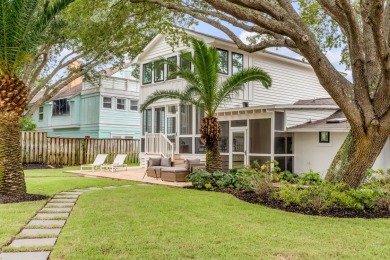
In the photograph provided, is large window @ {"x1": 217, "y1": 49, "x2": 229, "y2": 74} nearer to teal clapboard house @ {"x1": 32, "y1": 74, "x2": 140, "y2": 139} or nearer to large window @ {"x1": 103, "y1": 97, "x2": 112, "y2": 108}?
teal clapboard house @ {"x1": 32, "y1": 74, "x2": 140, "y2": 139}

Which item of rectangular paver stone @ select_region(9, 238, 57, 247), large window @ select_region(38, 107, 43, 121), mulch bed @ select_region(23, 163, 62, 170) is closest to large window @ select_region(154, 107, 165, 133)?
mulch bed @ select_region(23, 163, 62, 170)

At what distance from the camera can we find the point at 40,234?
547 cm

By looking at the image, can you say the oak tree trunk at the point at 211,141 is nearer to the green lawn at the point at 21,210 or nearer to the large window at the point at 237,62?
the green lawn at the point at 21,210

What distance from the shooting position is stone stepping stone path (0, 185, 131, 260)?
456cm

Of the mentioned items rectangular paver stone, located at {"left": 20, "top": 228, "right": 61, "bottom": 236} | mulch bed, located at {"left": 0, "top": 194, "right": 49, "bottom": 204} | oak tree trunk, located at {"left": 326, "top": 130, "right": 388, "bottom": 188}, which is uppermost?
oak tree trunk, located at {"left": 326, "top": 130, "right": 388, "bottom": 188}

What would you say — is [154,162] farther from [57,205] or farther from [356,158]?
[356,158]

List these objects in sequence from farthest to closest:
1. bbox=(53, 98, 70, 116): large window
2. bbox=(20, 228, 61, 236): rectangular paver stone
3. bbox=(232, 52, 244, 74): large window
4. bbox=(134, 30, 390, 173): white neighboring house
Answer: bbox=(53, 98, 70, 116): large window
bbox=(232, 52, 244, 74): large window
bbox=(134, 30, 390, 173): white neighboring house
bbox=(20, 228, 61, 236): rectangular paver stone

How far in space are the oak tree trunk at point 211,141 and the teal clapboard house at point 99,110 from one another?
1581 cm

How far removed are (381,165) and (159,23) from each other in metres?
9.95

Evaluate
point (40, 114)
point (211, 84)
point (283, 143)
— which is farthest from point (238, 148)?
point (40, 114)

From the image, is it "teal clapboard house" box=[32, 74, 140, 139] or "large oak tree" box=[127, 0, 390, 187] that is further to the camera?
"teal clapboard house" box=[32, 74, 140, 139]

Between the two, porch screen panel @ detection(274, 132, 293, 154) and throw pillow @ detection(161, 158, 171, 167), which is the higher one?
porch screen panel @ detection(274, 132, 293, 154)

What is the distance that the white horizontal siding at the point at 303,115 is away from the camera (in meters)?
14.7

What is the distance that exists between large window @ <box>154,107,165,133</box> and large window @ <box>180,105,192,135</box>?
1443 mm
